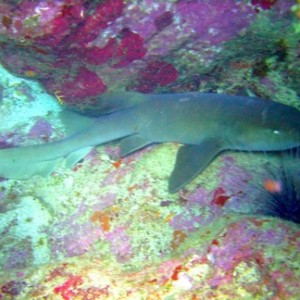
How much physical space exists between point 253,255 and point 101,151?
2.64 metres

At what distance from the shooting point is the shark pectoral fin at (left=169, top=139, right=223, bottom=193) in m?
3.08

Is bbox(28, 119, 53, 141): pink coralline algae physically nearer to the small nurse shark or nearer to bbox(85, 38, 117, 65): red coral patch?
the small nurse shark

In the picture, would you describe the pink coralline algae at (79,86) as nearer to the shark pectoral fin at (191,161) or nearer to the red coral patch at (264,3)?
the shark pectoral fin at (191,161)

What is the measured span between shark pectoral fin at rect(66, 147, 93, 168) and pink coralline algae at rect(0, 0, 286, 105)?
A: 2.33 ft

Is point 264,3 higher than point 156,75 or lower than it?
higher

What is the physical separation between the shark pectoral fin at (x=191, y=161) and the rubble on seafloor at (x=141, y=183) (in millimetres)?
105

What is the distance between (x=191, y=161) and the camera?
3.23 meters

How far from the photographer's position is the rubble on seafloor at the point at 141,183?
2029mm

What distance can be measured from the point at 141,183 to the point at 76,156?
1.20 m

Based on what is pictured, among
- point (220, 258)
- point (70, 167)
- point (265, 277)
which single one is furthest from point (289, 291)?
point (70, 167)

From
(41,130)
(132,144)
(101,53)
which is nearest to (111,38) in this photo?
(101,53)

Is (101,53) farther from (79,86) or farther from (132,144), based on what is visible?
(132,144)

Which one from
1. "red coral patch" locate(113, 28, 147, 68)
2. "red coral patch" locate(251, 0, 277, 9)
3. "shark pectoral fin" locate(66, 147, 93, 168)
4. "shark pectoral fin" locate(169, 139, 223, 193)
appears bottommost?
"shark pectoral fin" locate(66, 147, 93, 168)

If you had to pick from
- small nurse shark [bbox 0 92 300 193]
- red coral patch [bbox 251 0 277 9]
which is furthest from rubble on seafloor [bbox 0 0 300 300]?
small nurse shark [bbox 0 92 300 193]
